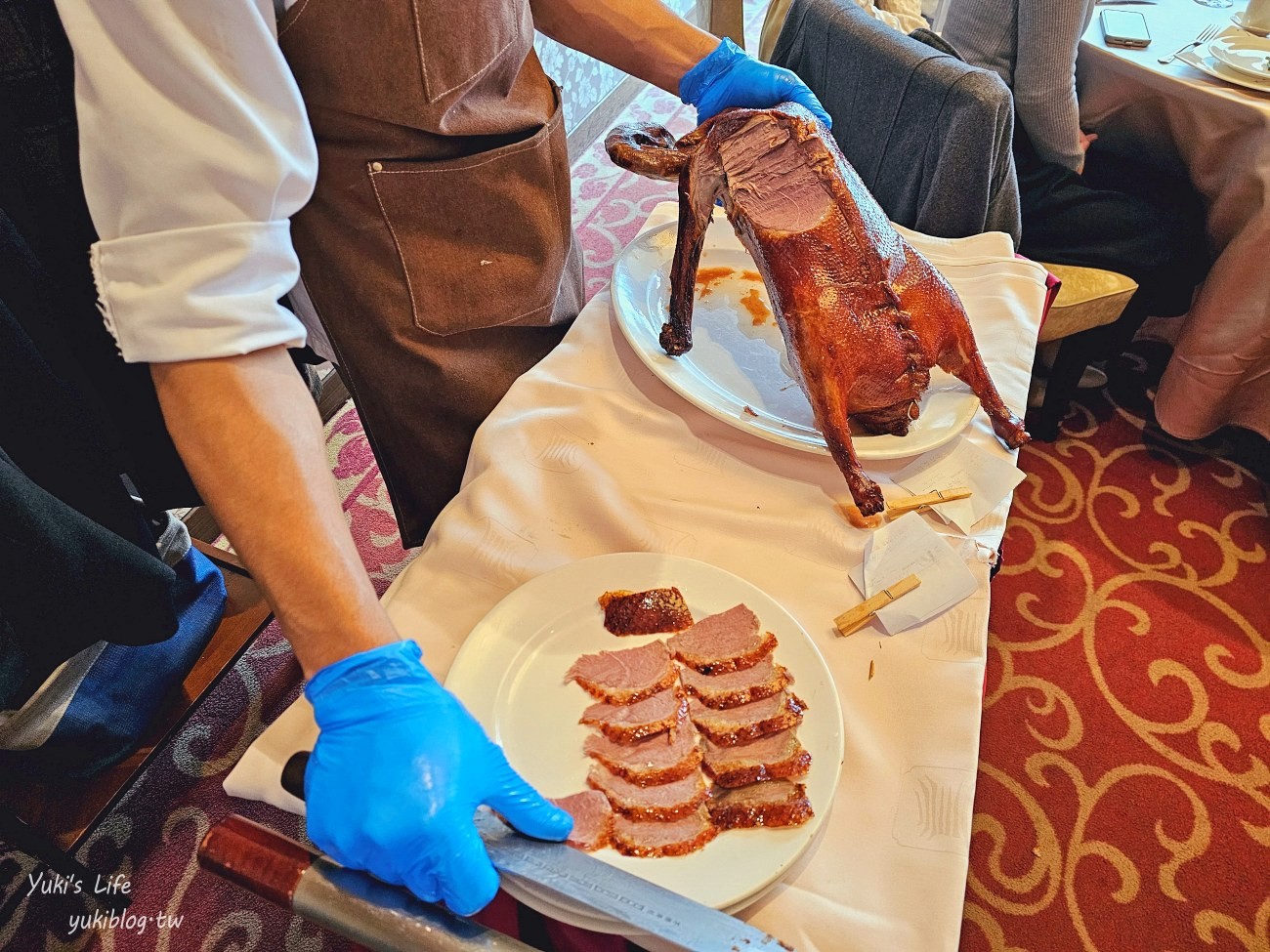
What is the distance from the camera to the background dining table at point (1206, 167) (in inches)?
72.6

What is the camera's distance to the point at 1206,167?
6.48 feet

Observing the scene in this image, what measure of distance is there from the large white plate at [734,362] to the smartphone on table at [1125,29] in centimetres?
157

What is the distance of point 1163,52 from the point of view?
2023 millimetres

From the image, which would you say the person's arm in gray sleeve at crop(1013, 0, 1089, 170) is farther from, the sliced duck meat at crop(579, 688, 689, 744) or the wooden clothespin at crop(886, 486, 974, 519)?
the sliced duck meat at crop(579, 688, 689, 744)

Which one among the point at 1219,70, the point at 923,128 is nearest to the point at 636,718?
the point at 923,128

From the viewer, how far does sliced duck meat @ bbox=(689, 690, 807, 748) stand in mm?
714

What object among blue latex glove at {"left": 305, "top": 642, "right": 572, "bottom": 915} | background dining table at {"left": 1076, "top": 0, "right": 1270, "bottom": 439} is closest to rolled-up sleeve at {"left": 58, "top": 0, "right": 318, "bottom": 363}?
blue latex glove at {"left": 305, "top": 642, "right": 572, "bottom": 915}

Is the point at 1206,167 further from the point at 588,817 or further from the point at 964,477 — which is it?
the point at 588,817

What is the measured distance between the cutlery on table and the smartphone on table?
9cm

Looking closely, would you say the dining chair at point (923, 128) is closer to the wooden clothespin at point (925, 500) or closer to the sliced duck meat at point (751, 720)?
the wooden clothespin at point (925, 500)

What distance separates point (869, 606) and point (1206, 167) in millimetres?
1929

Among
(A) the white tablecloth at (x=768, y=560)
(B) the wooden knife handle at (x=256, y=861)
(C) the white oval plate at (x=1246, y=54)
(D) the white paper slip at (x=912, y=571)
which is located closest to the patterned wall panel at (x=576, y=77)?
(C) the white oval plate at (x=1246, y=54)

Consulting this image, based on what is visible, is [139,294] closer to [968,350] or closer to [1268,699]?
[968,350]

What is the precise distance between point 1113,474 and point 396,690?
7.55 ft
